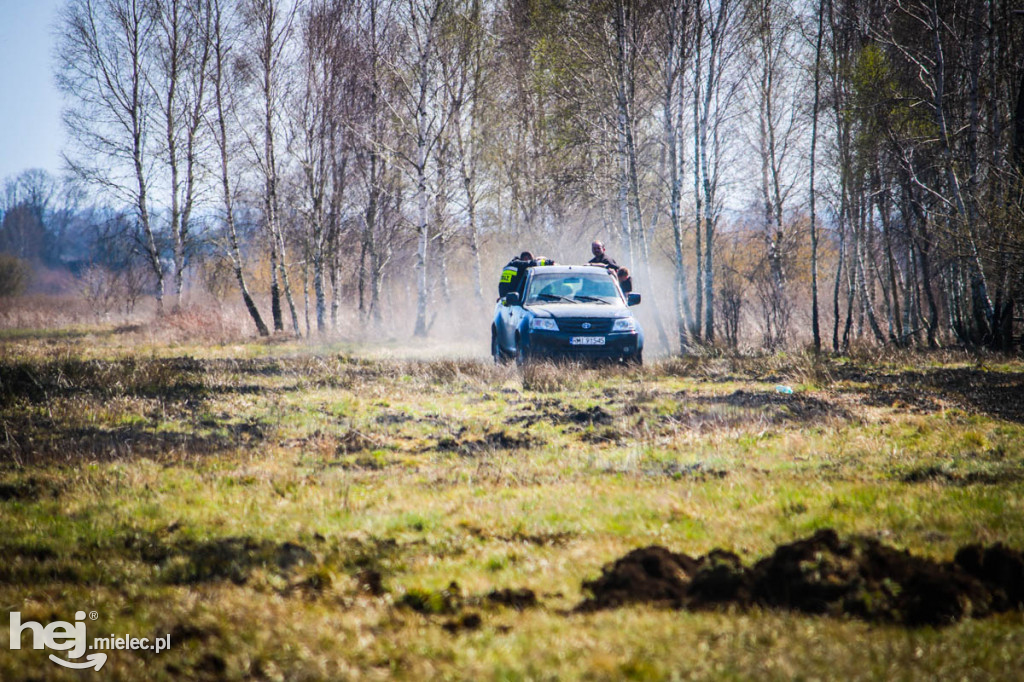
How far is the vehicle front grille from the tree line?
15.8 ft

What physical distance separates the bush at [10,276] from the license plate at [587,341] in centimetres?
3860

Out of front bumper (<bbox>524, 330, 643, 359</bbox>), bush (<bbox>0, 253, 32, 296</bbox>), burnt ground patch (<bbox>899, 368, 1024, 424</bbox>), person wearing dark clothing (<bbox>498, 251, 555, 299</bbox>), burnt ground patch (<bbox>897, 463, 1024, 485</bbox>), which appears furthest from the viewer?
bush (<bbox>0, 253, 32, 296</bbox>)

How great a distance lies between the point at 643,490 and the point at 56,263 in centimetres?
9741

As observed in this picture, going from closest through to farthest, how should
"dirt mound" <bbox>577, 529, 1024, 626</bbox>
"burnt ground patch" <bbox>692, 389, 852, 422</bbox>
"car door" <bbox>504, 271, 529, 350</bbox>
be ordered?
"dirt mound" <bbox>577, 529, 1024, 626</bbox> → "burnt ground patch" <bbox>692, 389, 852, 422</bbox> → "car door" <bbox>504, 271, 529, 350</bbox>

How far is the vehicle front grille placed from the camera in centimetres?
1202

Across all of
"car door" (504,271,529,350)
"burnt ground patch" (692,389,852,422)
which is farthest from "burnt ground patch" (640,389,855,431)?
"car door" (504,271,529,350)

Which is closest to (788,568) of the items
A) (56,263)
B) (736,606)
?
(736,606)

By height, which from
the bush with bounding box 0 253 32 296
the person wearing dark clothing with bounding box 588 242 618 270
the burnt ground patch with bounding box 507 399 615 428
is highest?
the bush with bounding box 0 253 32 296

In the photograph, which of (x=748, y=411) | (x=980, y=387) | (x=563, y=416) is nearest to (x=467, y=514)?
(x=563, y=416)

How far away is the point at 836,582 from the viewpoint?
325cm

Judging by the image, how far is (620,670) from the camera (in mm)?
2645

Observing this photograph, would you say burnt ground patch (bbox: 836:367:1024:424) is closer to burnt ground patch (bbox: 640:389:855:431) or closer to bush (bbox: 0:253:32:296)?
burnt ground patch (bbox: 640:389:855:431)

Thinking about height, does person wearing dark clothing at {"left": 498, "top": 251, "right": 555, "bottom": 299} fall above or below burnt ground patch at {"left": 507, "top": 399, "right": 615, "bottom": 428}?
above

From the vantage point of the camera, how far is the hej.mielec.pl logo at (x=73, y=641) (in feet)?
9.24
